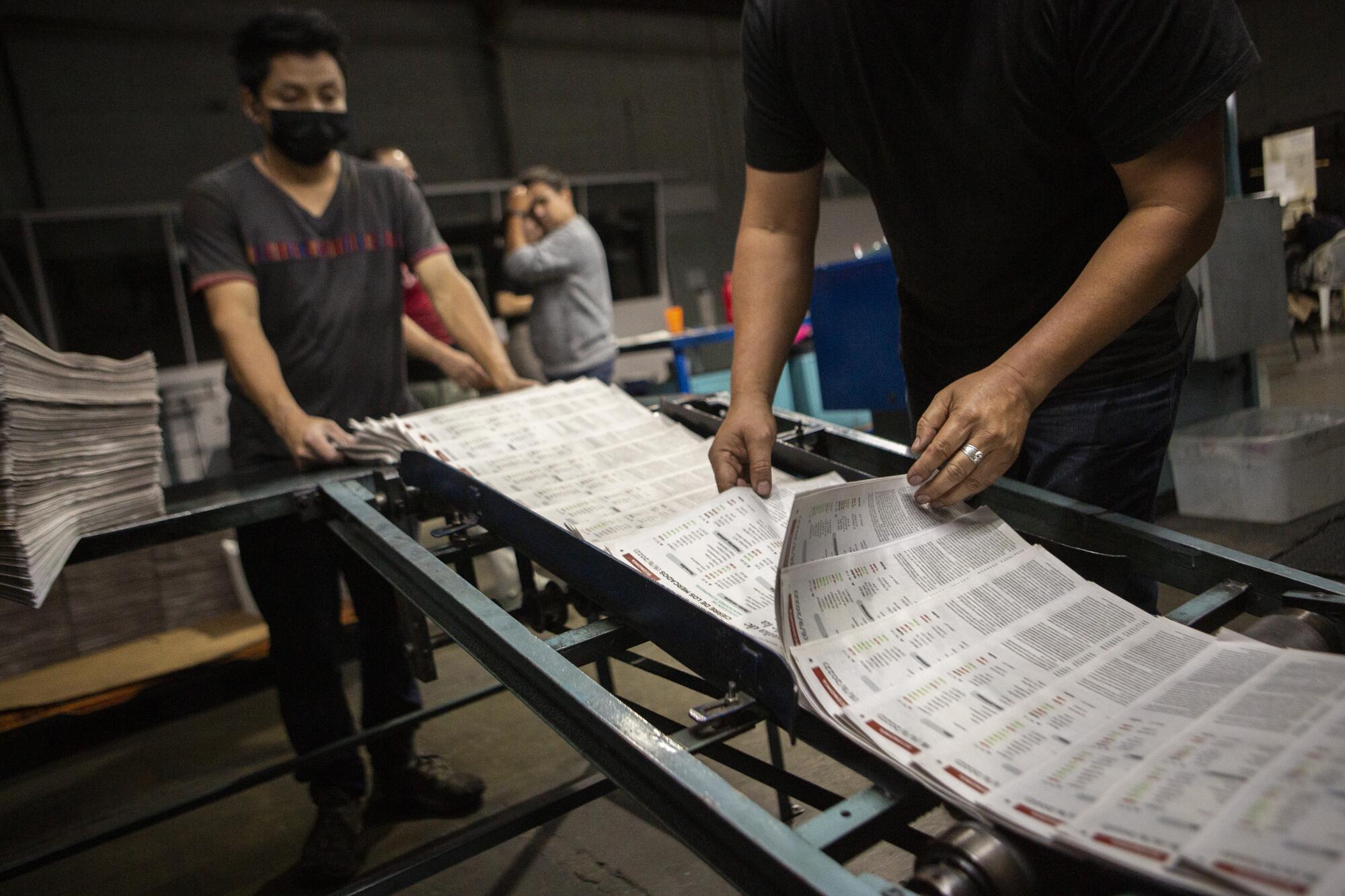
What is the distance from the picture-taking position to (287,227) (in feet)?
5.52

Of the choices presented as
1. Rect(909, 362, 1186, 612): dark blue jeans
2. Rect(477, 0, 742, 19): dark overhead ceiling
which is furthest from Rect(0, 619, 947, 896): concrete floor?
Rect(477, 0, 742, 19): dark overhead ceiling

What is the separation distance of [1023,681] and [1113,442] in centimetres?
50

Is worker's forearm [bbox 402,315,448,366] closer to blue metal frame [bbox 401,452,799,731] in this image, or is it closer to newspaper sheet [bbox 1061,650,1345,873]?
blue metal frame [bbox 401,452,799,731]

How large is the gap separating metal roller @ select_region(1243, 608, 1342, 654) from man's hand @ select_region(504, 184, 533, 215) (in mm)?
3440

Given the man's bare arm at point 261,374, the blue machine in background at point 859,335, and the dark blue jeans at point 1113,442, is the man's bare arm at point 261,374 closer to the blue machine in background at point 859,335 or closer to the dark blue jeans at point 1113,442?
the dark blue jeans at point 1113,442

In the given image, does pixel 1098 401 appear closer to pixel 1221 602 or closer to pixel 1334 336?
pixel 1221 602

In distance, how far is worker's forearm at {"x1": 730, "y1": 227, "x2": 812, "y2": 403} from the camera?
3.82 ft

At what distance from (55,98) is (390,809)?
5.81 meters

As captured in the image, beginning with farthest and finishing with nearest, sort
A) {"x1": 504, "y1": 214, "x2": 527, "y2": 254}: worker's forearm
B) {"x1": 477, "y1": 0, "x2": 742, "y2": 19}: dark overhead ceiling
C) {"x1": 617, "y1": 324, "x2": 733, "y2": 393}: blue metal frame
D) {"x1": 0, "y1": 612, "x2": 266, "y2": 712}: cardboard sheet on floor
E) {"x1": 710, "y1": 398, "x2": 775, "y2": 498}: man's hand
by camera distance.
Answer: {"x1": 477, "y1": 0, "x2": 742, "y2": 19}: dark overhead ceiling → {"x1": 617, "y1": 324, "x2": 733, "y2": 393}: blue metal frame → {"x1": 504, "y1": 214, "x2": 527, "y2": 254}: worker's forearm → {"x1": 0, "y1": 612, "x2": 266, "y2": 712}: cardboard sheet on floor → {"x1": 710, "y1": 398, "x2": 775, "y2": 498}: man's hand

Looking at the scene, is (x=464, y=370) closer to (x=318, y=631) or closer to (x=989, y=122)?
(x=318, y=631)

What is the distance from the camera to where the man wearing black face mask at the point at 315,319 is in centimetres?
163

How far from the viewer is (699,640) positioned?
0.69 m

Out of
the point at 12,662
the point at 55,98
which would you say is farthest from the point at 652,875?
the point at 55,98


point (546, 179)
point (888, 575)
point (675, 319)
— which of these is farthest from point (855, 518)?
point (675, 319)
